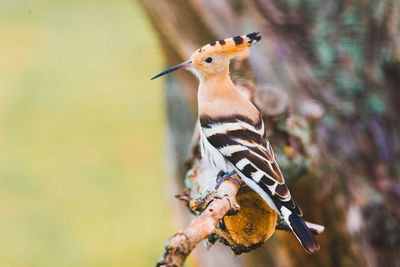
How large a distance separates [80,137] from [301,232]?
346cm

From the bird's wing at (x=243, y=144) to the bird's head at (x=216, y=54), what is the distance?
0.10 m

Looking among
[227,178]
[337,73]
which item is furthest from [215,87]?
[337,73]

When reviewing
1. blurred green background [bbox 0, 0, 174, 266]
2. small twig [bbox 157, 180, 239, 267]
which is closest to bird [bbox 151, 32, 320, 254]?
small twig [bbox 157, 180, 239, 267]

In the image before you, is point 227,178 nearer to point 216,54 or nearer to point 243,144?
point 243,144

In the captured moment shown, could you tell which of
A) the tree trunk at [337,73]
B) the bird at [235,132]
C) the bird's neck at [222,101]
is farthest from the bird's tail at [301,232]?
the tree trunk at [337,73]

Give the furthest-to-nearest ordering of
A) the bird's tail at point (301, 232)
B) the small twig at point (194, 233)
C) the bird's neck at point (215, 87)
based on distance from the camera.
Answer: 1. the bird's neck at point (215, 87)
2. the bird's tail at point (301, 232)
3. the small twig at point (194, 233)

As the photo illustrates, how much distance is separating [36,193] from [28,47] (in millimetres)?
1249

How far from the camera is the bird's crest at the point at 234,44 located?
2.67ft

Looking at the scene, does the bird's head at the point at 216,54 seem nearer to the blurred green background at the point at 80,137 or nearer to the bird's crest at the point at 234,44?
the bird's crest at the point at 234,44

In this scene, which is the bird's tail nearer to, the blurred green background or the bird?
the bird

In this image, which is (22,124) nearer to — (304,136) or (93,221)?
(93,221)

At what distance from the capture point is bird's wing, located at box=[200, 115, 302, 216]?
3.00 ft

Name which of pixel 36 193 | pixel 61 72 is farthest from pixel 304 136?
pixel 61 72

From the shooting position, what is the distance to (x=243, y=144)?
37.1 inches
